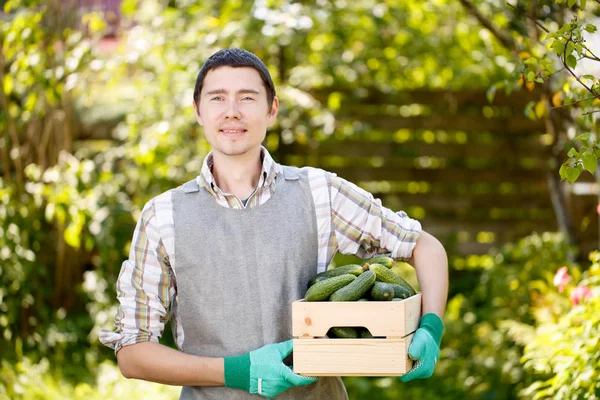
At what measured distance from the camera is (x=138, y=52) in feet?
19.3

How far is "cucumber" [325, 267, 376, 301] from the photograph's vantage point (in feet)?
7.77

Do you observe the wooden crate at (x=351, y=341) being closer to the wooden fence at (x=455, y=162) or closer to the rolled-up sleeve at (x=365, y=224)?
the rolled-up sleeve at (x=365, y=224)

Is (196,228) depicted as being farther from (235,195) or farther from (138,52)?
(138,52)

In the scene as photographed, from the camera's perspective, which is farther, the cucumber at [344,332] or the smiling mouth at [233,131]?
the smiling mouth at [233,131]

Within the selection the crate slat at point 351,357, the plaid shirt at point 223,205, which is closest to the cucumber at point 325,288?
the crate slat at point 351,357

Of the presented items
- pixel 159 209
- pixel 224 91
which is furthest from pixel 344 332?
pixel 224 91

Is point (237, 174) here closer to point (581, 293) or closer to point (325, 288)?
point (325, 288)

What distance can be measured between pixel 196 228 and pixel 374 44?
533 centimetres

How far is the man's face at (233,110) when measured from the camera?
256 cm

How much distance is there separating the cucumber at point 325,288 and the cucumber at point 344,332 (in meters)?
0.09

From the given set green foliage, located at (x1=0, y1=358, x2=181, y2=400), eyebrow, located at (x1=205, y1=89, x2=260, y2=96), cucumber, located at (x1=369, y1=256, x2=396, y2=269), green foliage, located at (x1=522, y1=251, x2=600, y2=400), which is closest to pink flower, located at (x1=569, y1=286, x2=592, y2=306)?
green foliage, located at (x1=522, y1=251, x2=600, y2=400)

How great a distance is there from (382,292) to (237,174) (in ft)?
1.88

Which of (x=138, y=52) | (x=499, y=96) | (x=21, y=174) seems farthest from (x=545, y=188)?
(x=21, y=174)

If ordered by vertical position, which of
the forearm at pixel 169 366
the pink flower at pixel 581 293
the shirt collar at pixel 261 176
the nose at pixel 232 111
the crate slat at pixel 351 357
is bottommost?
the pink flower at pixel 581 293
